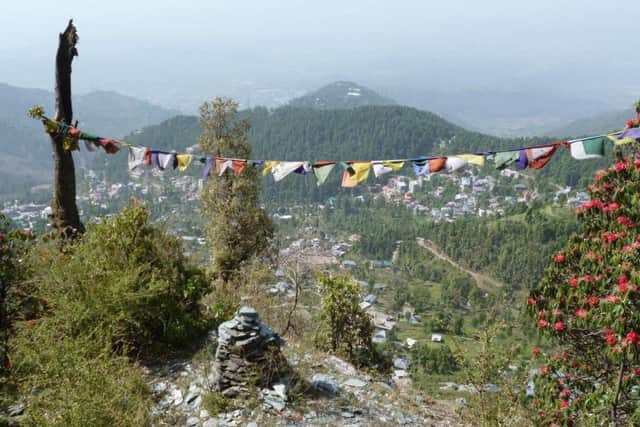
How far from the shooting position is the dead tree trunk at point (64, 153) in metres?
8.15

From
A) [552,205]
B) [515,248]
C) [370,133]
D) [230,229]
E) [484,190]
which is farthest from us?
[370,133]

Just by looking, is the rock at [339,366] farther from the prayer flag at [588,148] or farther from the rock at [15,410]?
the prayer flag at [588,148]

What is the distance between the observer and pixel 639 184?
3.71 metres

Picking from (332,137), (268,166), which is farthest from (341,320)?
(332,137)

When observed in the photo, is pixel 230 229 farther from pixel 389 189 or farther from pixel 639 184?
pixel 389 189

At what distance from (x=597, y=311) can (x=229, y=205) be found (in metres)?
9.49

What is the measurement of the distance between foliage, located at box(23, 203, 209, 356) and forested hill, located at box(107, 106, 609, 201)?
318 feet

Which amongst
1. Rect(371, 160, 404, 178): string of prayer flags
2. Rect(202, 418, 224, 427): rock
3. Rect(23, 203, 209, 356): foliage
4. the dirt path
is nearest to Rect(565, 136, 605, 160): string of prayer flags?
Rect(371, 160, 404, 178): string of prayer flags

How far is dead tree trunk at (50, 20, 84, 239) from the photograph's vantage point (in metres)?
8.15

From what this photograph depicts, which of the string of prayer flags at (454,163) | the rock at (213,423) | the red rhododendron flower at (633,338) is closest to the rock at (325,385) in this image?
the rock at (213,423)

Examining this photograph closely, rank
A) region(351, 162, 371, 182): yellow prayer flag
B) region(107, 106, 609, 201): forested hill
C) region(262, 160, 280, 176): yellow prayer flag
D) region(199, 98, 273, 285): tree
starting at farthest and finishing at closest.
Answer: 1. region(107, 106, 609, 201): forested hill
2. region(199, 98, 273, 285): tree
3. region(262, 160, 280, 176): yellow prayer flag
4. region(351, 162, 371, 182): yellow prayer flag

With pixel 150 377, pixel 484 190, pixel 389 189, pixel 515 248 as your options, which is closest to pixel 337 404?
pixel 150 377

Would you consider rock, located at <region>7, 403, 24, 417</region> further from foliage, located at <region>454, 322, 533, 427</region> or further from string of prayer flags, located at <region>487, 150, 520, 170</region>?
string of prayer flags, located at <region>487, 150, 520, 170</region>

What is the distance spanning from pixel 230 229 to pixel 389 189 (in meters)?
96.2
